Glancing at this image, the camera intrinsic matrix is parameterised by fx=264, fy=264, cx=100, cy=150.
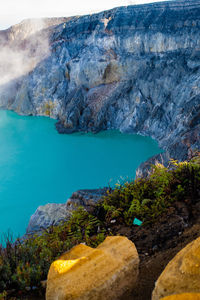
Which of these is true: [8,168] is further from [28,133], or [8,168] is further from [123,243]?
[123,243]

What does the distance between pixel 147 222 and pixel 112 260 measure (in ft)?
4.92

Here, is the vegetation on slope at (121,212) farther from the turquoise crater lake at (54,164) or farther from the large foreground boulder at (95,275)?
the turquoise crater lake at (54,164)

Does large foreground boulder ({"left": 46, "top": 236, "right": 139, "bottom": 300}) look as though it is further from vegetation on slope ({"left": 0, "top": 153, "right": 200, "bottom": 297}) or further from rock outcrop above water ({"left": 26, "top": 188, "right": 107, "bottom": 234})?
rock outcrop above water ({"left": 26, "top": 188, "right": 107, "bottom": 234})

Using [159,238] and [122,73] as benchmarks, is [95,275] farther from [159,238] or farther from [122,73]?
[122,73]

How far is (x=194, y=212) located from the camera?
12.1 ft

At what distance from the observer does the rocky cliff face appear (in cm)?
1980

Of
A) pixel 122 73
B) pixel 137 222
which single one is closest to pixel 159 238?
pixel 137 222

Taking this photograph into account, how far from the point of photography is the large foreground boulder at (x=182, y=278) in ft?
5.59

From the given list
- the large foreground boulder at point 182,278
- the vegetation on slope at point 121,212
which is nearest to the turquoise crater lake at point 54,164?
the vegetation on slope at point 121,212

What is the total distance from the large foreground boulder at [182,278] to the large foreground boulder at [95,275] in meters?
0.47

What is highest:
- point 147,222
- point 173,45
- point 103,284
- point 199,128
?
point 173,45

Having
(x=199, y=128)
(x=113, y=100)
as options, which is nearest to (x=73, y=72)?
(x=113, y=100)

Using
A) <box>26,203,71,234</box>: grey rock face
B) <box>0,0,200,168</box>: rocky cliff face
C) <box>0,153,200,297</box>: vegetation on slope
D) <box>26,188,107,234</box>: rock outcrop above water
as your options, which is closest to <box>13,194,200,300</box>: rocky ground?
<box>0,153,200,297</box>: vegetation on slope

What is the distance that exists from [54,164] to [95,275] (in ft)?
47.0
